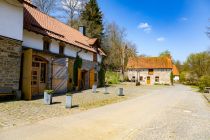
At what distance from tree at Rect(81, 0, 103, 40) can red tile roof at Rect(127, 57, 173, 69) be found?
17.6 meters

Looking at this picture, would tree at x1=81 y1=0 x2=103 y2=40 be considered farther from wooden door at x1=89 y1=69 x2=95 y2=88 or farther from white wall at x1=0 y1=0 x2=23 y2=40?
white wall at x1=0 y1=0 x2=23 y2=40

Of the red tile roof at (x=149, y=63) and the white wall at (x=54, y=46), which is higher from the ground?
the red tile roof at (x=149, y=63)

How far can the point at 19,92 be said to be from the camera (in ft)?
52.3

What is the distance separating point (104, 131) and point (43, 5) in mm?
36599

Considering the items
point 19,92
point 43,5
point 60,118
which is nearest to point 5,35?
point 19,92

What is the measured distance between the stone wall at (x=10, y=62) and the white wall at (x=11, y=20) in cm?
45

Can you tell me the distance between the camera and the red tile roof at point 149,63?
60.8m

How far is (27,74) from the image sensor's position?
16672 millimetres

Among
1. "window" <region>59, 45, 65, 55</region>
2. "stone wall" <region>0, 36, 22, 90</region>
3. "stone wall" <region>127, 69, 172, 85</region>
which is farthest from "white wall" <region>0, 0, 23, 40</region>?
"stone wall" <region>127, 69, 172, 85</region>

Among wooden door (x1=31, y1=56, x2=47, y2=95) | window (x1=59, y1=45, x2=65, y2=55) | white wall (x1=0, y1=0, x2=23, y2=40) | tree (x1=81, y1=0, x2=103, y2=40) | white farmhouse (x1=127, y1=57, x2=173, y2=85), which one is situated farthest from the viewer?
white farmhouse (x1=127, y1=57, x2=173, y2=85)

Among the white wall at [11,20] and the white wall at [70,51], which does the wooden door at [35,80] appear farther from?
the white wall at [70,51]

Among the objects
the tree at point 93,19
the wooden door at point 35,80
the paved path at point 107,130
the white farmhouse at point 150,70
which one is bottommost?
the paved path at point 107,130

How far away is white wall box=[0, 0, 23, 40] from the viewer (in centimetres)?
1510

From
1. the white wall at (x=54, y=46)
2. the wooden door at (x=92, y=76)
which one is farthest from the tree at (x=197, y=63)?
the white wall at (x=54, y=46)
